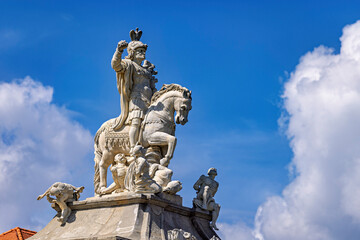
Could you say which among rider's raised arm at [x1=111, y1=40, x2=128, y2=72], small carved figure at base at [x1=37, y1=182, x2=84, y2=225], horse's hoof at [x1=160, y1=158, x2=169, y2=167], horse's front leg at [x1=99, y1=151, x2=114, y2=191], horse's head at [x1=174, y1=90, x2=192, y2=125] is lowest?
small carved figure at base at [x1=37, y1=182, x2=84, y2=225]

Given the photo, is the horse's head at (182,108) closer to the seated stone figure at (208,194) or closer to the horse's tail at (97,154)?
the seated stone figure at (208,194)

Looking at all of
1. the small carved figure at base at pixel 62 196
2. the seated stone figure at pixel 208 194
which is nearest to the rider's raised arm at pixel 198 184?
the seated stone figure at pixel 208 194

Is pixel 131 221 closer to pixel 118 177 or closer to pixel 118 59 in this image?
pixel 118 177

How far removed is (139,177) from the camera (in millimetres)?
16922

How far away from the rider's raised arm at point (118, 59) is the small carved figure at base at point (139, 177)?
2446mm

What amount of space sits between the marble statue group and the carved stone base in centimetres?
26

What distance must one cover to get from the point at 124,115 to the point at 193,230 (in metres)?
3.57

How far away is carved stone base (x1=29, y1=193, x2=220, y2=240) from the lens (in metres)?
16.4

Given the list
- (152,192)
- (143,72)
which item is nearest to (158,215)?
(152,192)

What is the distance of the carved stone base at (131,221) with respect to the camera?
53.7ft

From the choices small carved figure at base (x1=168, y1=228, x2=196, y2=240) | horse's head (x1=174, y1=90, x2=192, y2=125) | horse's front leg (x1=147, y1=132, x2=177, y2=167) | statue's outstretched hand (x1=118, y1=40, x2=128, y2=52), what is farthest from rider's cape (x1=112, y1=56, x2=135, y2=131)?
small carved figure at base (x1=168, y1=228, x2=196, y2=240)

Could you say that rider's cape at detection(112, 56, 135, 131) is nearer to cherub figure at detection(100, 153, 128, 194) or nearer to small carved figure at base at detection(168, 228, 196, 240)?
cherub figure at detection(100, 153, 128, 194)

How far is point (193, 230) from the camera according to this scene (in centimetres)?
1786

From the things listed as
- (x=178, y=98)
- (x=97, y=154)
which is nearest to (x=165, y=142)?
(x=178, y=98)
